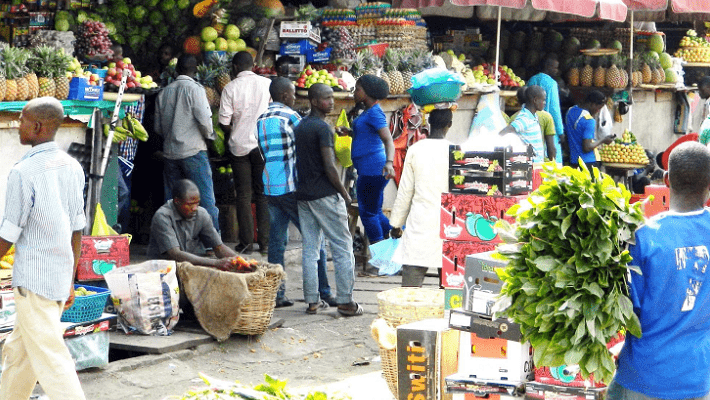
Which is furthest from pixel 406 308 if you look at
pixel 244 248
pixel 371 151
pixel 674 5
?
pixel 674 5

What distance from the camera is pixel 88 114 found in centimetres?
845

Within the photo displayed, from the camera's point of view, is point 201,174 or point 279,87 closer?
point 279,87

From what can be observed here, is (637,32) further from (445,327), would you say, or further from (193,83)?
(445,327)

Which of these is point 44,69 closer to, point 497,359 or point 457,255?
point 457,255

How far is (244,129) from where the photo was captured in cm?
1009

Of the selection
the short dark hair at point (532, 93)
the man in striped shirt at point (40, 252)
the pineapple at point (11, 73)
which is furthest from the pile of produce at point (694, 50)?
the man in striped shirt at point (40, 252)

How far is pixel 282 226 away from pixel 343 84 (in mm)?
2716

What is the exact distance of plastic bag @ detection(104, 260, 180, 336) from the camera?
23.4 feet

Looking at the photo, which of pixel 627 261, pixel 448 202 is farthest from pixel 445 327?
pixel 627 261

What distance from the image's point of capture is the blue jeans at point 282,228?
336 inches

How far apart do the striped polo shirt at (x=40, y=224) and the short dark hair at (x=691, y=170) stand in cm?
299

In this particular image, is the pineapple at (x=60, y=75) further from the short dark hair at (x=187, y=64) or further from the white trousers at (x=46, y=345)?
the white trousers at (x=46, y=345)

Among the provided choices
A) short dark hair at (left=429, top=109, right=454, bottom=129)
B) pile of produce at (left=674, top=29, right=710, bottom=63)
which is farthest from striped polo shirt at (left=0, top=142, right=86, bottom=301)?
pile of produce at (left=674, top=29, right=710, bottom=63)

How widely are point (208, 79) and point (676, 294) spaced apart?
7115 mm
